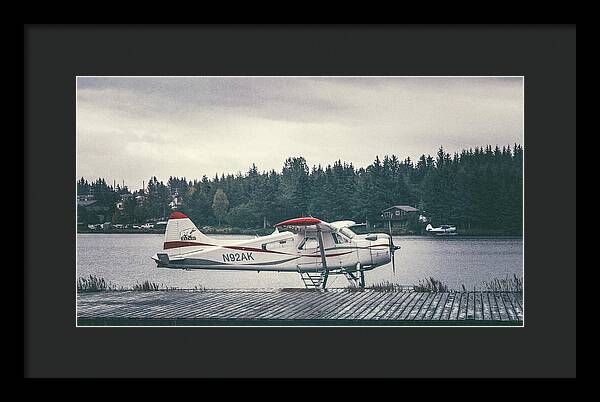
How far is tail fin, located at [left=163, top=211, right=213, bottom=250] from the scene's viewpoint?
9430 mm

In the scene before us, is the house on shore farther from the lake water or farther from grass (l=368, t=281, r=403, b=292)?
grass (l=368, t=281, r=403, b=292)

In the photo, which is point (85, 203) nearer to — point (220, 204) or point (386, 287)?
point (220, 204)

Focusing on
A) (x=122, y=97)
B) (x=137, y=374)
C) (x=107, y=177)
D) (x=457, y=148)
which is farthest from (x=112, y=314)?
(x=457, y=148)

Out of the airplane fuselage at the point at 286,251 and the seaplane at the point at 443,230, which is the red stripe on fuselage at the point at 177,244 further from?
the seaplane at the point at 443,230

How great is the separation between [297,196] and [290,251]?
2.09ft

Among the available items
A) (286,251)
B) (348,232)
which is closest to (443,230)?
(348,232)

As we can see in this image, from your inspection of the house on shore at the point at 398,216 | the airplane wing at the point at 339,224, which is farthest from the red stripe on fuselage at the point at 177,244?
the house on shore at the point at 398,216

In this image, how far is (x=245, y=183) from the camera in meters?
9.48

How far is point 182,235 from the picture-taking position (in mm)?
9445
